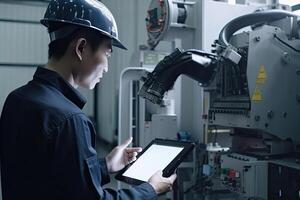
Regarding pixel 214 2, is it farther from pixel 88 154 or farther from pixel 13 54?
→ pixel 13 54

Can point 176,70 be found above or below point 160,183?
above

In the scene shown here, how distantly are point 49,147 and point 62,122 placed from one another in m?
0.08

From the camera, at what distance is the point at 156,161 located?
1486 millimetres

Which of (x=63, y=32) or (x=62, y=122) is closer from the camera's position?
(x=62, y=122)

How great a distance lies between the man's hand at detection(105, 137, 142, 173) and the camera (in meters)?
1.52

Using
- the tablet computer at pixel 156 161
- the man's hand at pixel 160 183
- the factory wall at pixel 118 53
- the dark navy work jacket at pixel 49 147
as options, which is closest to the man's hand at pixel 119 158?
the tablet computer at pixel 156 161

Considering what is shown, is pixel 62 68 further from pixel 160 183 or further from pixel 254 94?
pixel 254 94

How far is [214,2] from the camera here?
2320 millimetres

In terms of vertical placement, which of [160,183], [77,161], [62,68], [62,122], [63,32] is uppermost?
[63,32]

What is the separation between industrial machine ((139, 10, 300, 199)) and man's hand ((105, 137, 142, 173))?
0.33m

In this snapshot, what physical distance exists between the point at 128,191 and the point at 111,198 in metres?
0.08

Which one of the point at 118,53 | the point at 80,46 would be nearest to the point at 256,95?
the point at 80,46

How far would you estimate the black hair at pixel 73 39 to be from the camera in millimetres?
1105

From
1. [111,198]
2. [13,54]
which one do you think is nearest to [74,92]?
[111,198]
